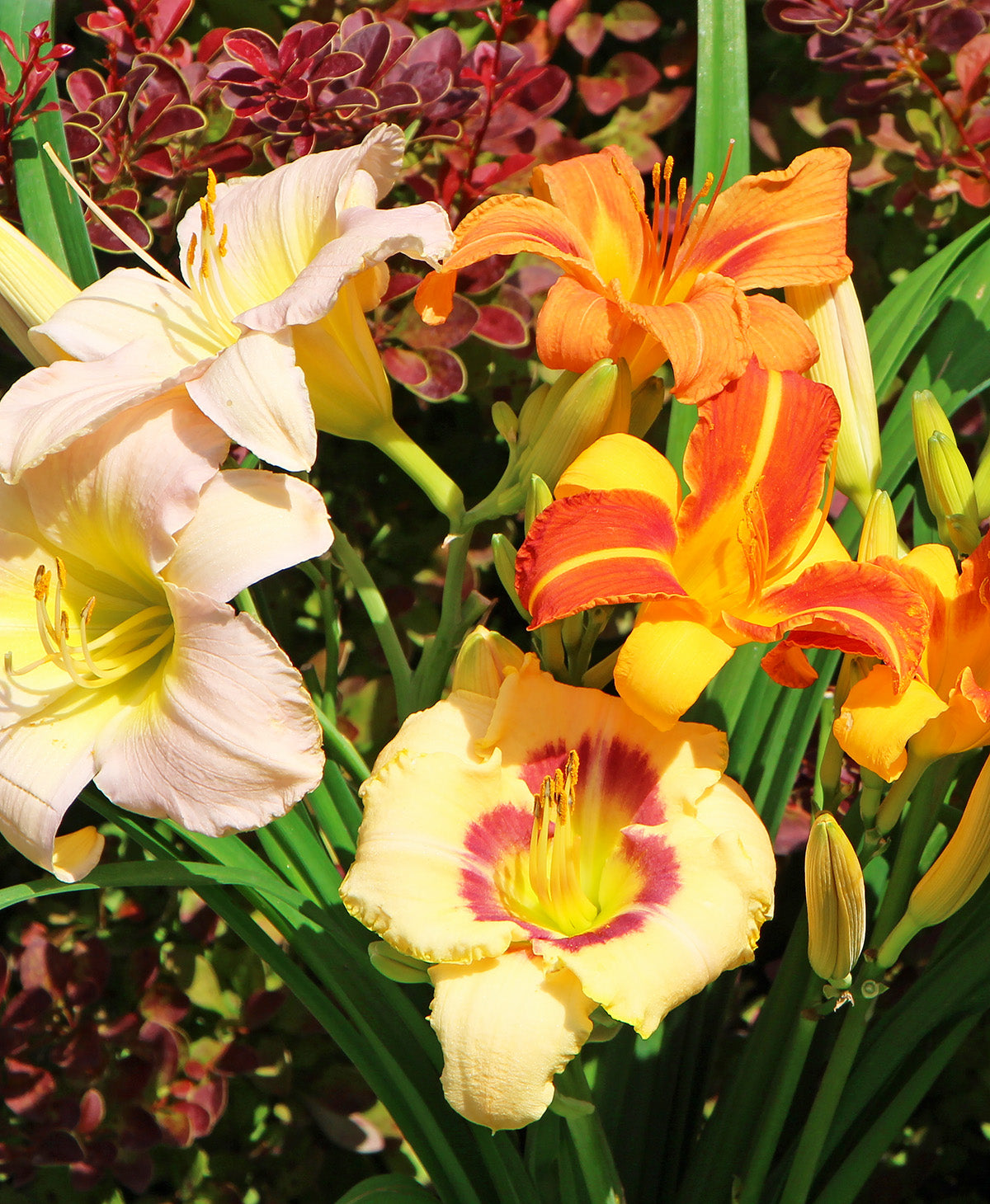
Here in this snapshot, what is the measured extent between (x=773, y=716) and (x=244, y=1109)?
2.30ft

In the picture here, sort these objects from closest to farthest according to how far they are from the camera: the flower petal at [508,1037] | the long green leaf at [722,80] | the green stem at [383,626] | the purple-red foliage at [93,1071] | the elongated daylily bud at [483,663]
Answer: the flower petal at [508,1037] → the elongated daylily bud at [483,663] → the green stem at [383,626] → the long green leaf at [722,80] → the purple-red foliage at [93,1071]

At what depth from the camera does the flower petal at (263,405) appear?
0.55 m

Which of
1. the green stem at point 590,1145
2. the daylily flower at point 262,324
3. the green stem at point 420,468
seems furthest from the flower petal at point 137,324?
the green stem at point 590,1145

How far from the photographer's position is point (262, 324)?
0.58 m

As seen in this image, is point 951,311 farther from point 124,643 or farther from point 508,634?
point 124,643

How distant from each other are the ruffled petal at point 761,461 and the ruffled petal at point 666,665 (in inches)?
2.9

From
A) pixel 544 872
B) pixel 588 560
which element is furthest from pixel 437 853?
pixel 588 560

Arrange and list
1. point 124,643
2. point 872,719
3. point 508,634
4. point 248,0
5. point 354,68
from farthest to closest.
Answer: point 508,634 < point 248,0 < point 354,68 < point 124,643 < point 872,719

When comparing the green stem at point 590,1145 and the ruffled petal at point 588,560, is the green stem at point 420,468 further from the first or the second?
the green stem at point 590,1145

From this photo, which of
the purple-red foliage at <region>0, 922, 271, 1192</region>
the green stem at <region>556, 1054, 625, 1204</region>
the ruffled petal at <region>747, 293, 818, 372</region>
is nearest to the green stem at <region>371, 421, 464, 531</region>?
the ruffled petal at <region>747, 293, 818, 372</region>

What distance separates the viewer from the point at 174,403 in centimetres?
60

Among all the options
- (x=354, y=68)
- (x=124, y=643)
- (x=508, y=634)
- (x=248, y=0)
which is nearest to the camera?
(x=124, y=643)

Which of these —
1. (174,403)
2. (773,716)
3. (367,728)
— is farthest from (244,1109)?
(174,403)

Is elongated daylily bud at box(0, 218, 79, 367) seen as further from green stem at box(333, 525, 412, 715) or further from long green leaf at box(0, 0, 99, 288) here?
green stem at box(333, 525, 412, 715)
